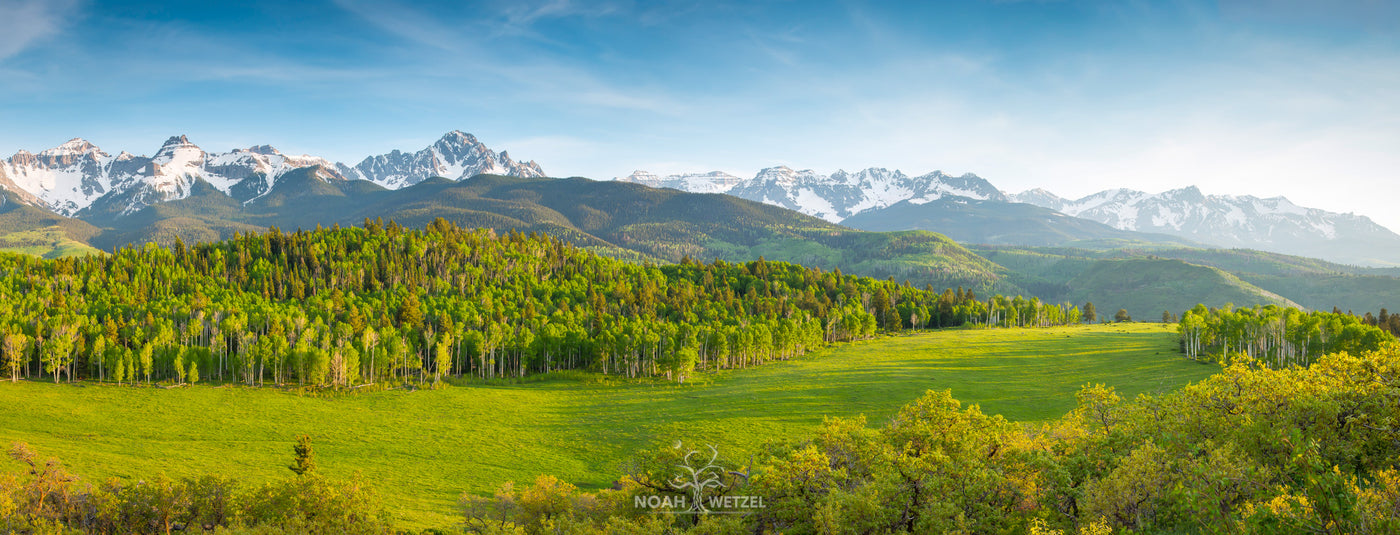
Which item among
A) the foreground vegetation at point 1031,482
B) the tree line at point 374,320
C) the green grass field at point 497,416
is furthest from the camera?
the tree line at point 374,320

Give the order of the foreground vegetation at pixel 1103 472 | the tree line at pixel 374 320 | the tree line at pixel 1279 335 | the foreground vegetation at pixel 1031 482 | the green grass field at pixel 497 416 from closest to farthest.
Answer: the foreground vegetation at pixel 1103 472, the foreground vegetation at pixel 1031 482, the green grass field at pixel 497 416, the tree line at pixel 1279 335, the tree line at pixel 374 320

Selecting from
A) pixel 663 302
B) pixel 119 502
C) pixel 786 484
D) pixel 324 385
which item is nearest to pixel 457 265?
pixel 663 302

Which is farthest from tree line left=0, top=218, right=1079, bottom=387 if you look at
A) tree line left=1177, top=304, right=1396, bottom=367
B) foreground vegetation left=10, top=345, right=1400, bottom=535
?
foreground vegetation left=10, top=345, right=1400, bottom=535

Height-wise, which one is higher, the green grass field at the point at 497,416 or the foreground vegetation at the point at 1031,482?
the foreground vegetation at the point at 1031,482

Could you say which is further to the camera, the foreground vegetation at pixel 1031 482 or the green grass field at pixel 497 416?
the green grass field at pixel 497 416

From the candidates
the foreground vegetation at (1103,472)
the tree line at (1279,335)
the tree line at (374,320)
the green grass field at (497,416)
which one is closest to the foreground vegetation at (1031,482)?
the foreground vegetation at (1103,472)

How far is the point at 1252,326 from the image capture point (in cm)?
11025

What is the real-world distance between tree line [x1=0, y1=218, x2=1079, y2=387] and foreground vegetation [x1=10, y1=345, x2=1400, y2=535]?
7189 cm

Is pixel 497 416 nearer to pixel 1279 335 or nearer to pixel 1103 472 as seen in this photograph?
pixel 1103 472

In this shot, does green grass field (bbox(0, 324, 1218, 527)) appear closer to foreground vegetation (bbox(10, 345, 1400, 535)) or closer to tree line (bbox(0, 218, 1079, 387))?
tree line (bbox(0, 218, 1079, 387))

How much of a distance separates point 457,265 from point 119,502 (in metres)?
159

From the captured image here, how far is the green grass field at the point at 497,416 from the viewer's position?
71250 millimetres

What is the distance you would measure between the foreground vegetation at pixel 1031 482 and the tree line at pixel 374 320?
236ft

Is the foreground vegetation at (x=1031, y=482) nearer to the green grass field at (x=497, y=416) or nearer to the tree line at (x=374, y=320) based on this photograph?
the green grass field at (x=497, y=416)
